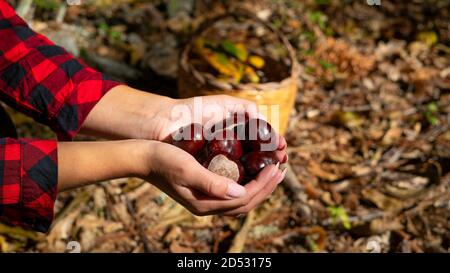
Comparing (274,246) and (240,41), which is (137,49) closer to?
(240,41)

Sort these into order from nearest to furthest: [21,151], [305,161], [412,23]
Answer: [21,151]
[305,161]
[412,23]

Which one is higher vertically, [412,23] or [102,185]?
[412,23]

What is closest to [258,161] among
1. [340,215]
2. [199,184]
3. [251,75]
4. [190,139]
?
[190,139]

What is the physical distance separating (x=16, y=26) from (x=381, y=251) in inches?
87.6

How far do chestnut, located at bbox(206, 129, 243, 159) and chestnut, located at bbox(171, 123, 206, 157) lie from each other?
0.05 meters

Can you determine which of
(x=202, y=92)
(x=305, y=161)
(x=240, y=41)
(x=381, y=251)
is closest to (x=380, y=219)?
(x=381, y=251)

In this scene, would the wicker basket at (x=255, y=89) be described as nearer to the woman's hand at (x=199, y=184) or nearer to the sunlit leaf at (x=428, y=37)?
the woman's hand at (x=199, y=184)

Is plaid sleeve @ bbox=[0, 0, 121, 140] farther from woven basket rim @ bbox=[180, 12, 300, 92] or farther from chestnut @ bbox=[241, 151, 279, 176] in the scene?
woven basket rim @ bbox=[180, 12, 300, 92]

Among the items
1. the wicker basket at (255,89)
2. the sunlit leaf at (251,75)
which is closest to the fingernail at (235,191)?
the wicker basket at (255,89)

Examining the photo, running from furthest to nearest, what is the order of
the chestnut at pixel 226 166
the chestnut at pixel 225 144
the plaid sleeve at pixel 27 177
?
the chestnut at pixel 225 144, the chestnut at pixel 226 166, the plaid sleeve at pixel 27 177

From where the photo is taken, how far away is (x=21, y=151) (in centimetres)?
144

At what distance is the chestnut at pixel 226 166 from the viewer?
1.79 m

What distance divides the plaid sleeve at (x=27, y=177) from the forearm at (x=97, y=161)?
0.05m

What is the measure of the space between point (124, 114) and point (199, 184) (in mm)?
617
